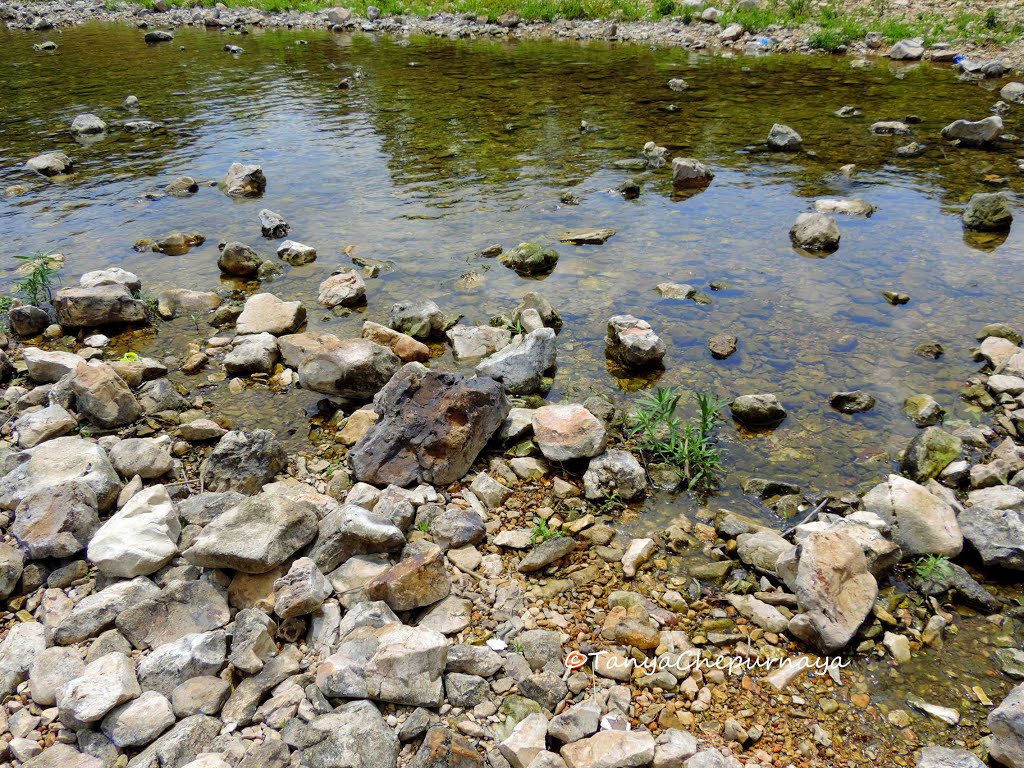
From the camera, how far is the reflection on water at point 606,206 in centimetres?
836

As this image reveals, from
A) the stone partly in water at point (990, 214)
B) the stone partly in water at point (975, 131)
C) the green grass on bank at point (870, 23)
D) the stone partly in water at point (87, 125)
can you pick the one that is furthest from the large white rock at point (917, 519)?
the green grass on bank at point (870, 23)

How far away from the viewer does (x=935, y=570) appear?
534 centimetres

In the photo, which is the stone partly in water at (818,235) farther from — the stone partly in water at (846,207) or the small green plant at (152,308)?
the small green plant at (152,308)

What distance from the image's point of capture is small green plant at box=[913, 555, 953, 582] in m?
5.29

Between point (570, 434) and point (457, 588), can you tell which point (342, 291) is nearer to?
point (570, 434)

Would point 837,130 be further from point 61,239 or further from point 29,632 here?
point 29,632

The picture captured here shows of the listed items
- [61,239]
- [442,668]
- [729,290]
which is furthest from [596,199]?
[442,668]

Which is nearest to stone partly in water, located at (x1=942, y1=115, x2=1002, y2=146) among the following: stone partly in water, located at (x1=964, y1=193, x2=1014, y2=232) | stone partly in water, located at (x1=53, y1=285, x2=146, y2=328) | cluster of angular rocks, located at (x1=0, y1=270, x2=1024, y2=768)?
stone partly in water, located at (x1=964, y1=193, x2=1014, y2=232)

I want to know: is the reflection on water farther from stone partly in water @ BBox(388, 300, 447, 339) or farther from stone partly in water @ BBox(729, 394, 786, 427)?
stone partly in water @ BBox(388, 300, 447, 339)

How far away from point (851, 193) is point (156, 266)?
44.1ft

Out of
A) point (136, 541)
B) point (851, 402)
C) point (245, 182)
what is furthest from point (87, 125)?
point (851, 402)

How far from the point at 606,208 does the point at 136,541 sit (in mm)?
10719

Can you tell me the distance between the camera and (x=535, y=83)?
2466 cm

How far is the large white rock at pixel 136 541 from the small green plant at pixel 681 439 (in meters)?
4.38
